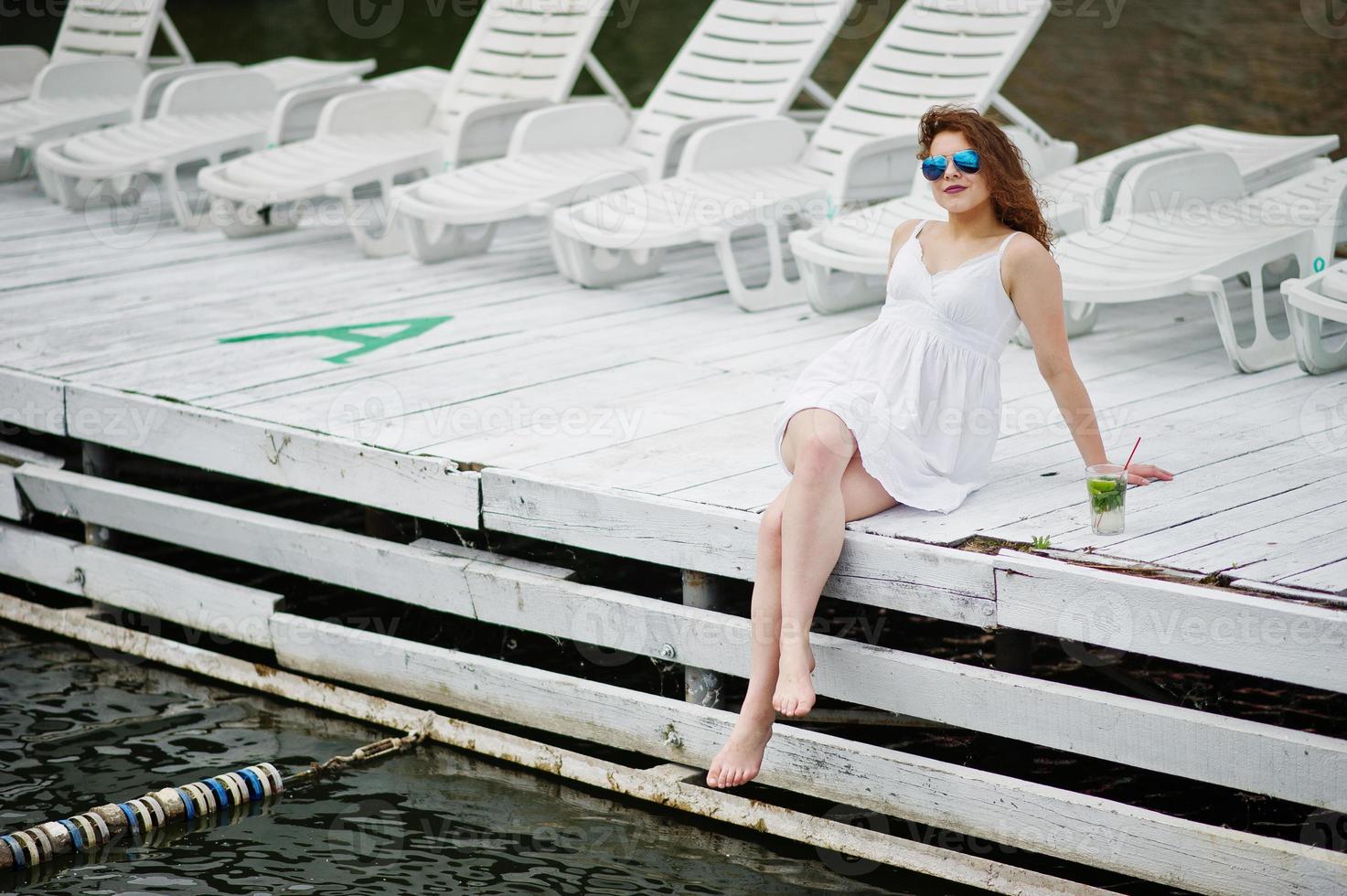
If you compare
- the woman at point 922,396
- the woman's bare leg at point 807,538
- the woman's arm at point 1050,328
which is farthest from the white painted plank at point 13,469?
the woman's arm at point 1050,328

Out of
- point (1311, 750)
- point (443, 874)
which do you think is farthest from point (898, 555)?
point (443, 874)

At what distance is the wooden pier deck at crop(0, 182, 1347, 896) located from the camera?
3.05 m

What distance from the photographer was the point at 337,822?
3.69m

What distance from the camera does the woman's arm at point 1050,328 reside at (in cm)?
342

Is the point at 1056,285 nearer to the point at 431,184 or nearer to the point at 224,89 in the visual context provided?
the point at 431,184

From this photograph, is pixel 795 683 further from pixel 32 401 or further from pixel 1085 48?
pixel 1085 48

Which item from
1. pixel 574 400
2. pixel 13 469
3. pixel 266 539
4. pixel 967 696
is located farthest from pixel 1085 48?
pixel 967 696

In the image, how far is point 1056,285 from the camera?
3.47 meters

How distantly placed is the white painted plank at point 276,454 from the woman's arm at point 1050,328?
1385mm

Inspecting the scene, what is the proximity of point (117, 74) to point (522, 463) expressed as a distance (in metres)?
5.87

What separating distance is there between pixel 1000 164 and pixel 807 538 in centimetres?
91

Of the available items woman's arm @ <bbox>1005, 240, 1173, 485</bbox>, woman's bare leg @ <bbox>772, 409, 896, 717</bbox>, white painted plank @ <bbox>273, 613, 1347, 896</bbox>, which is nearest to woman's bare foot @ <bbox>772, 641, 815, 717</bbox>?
woman's bare leg @ <bbox>772, 409, 896, 717</bbox>

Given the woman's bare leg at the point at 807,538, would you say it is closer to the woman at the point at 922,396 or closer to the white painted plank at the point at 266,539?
the woman at the point at 922,396

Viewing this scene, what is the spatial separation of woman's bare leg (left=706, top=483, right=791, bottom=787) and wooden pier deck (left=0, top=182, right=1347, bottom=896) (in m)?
0.19
